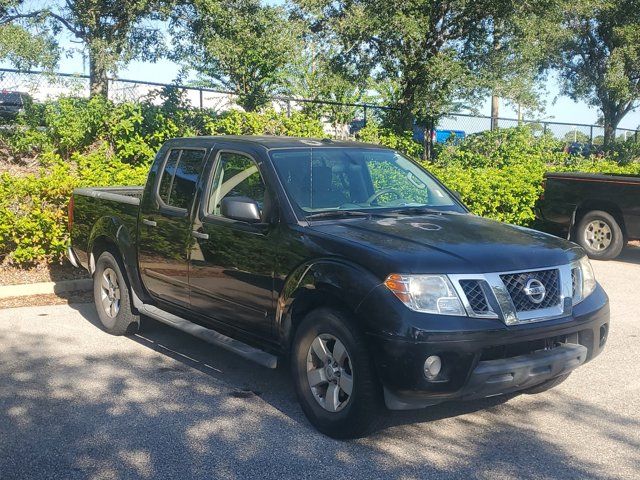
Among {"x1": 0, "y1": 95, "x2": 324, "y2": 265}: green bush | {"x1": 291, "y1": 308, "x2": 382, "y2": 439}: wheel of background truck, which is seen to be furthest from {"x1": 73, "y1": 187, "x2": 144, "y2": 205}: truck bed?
{"x1": 291, "y1": 308, "x2": 382, "y2": 439}: wheel of background truck

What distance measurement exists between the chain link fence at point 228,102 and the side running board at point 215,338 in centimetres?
756

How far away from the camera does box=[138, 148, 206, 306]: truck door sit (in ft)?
20.1

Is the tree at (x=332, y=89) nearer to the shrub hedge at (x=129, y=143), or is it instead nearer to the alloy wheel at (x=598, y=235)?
the shrub hedge at (x=129, y=143)

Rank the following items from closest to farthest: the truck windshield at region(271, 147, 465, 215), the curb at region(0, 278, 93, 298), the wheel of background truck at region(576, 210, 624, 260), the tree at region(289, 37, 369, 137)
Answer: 1. the truck windshield at region(271, 147, 465, 215)
2. the curb at region(0, 278, 93, 298)
3. the wheel of background truck at region(576, 210, 624, 260)
4. the tree at region(289, 37, 369, 137)

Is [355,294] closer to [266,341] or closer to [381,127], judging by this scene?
[266,341]

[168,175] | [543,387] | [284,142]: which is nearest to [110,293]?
[168,175]

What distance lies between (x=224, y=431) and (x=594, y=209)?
897cm

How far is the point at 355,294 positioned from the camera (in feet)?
14.8

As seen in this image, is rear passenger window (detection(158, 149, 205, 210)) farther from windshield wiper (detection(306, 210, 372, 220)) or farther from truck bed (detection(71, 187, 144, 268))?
windshield wiper (detection(306, 210, 372, 220))

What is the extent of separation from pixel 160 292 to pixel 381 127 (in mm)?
10966

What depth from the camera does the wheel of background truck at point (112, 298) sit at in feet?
23.2

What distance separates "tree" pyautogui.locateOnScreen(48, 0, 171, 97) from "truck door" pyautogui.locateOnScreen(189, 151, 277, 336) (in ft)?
26.4

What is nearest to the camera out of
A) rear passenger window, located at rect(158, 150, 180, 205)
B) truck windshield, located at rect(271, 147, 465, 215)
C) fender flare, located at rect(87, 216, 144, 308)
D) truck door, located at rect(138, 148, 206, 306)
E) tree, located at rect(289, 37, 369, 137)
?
truck windshield, located at rect(271, 147, 465, 215)

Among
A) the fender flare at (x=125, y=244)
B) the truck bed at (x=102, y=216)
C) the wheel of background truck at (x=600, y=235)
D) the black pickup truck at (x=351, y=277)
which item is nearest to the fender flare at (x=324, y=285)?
the black pickup truck at (x=351, y=277)
